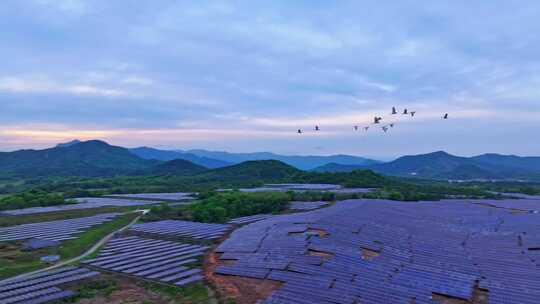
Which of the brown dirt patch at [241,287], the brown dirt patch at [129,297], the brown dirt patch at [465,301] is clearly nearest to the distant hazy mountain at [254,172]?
the brown dirt patch at [241,287]

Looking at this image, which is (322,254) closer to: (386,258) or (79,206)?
(386,258)

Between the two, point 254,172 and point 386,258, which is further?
point 254,172

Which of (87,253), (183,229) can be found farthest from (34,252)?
(183,229)

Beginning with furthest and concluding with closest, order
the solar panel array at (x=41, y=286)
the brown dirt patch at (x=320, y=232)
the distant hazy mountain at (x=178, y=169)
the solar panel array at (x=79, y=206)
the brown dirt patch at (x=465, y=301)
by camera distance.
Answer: the distant hazy mountain at (x=178, y=169) < the solar panel array at (x=79, y=206) < the brown dirt patch at (x=320, y=232) < the solar panel array at (x=41, y=286) < the brown dirt patch at (x=465, y=301)

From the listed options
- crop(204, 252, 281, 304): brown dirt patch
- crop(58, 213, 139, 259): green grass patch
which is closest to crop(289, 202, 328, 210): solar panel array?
crop(58, 213, 139, 259): green grass patch

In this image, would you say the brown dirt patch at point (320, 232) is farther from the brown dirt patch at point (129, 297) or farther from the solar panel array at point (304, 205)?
the solar panel array at point (304, 205)

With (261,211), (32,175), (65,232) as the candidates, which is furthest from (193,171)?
(65,232)
